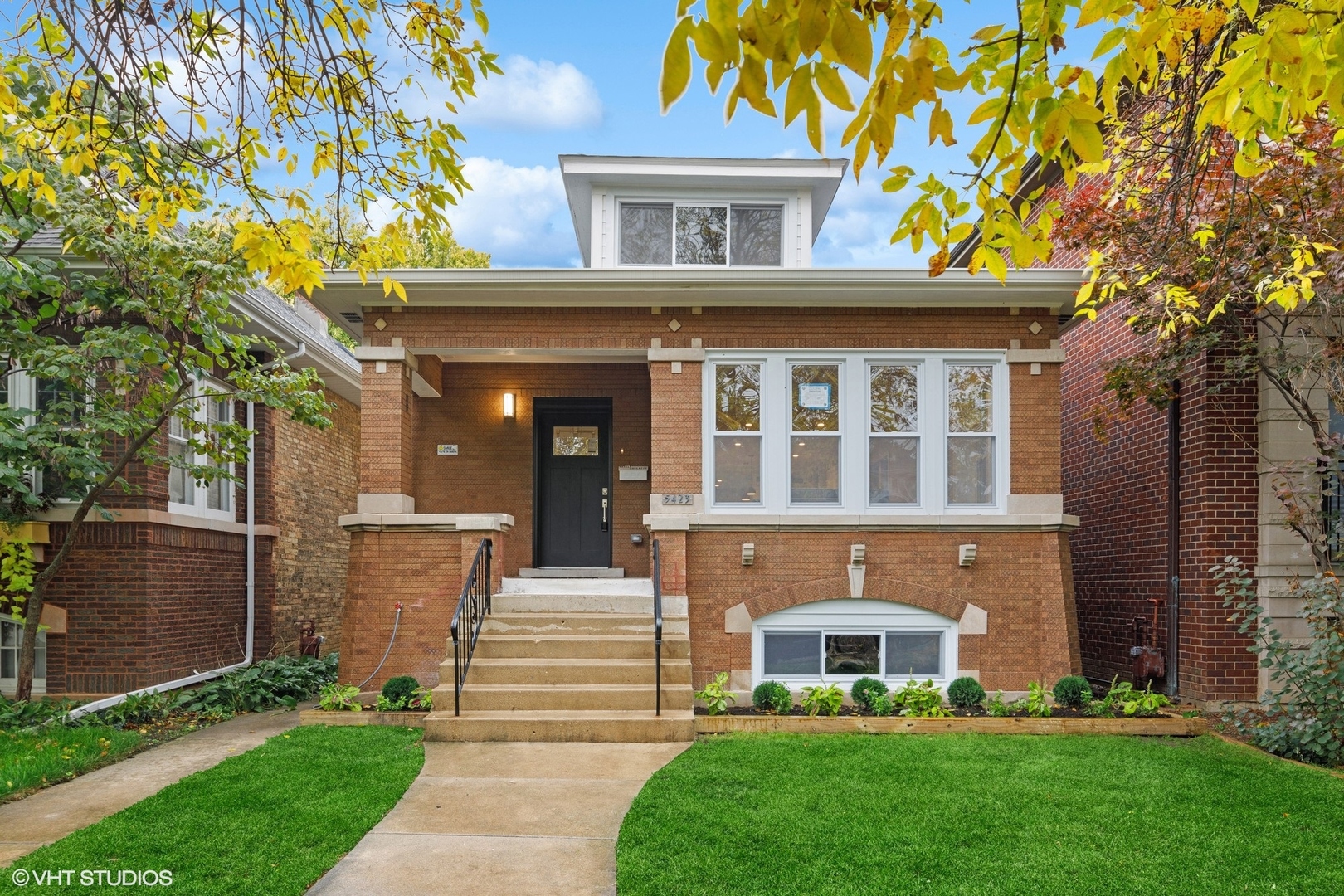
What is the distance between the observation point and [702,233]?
11984 mm

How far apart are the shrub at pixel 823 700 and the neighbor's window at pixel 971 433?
8.23ft

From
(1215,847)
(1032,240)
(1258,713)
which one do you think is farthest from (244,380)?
(1258,713)

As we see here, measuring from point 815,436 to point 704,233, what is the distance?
382 cm

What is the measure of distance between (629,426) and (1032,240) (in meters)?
8.70

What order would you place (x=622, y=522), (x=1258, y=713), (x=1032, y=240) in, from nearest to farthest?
1. (x=1032, y=240)
2. (x=1258, y=713)
3. (x=622, y=522)

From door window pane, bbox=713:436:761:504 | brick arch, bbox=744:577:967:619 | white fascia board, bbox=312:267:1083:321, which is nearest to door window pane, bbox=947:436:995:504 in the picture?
brick arch, bbox=744:577:967:619

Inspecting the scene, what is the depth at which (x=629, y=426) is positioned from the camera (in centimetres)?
1155

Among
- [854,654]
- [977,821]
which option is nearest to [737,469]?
[854,654]

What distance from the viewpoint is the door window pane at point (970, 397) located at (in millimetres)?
9555

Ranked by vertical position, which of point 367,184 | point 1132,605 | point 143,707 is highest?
point 367,184

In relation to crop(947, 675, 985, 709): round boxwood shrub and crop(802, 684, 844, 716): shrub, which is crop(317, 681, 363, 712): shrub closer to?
crop(802, 684, 844, 716): shrub

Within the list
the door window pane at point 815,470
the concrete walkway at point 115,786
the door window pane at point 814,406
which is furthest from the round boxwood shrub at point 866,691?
the concrete walkway at point 115,786

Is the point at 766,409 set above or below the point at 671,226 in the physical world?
below

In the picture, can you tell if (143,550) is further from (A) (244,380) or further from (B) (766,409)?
(B) (766,409)
